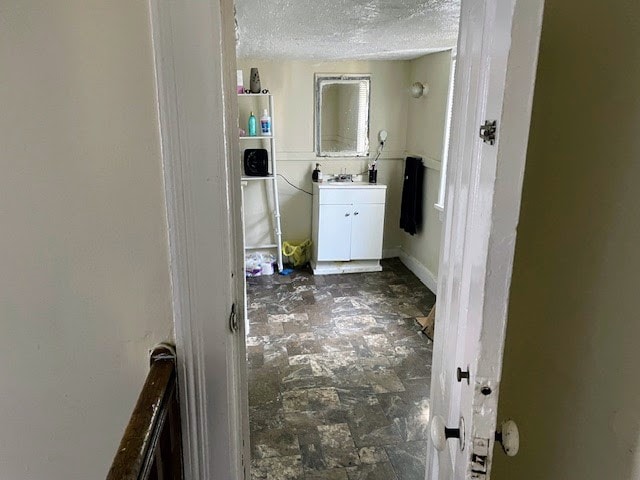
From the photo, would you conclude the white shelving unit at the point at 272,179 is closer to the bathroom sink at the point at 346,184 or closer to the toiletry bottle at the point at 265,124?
the toiletry bottle at the point at 265,124

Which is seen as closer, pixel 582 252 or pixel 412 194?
pixel 582 252

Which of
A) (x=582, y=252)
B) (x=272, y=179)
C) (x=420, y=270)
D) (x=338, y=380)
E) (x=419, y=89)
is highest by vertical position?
(x=419, y=89)

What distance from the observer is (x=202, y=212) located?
2.97 feet

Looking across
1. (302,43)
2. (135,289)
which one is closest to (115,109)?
(135,289)

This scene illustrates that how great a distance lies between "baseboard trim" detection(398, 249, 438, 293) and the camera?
4.10 metres

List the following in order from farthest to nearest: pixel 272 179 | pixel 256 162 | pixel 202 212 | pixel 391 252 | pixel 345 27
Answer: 1. pixel 391 252
2. pixel 272 179
3. pixel 256 162
4. pixel 345 27
5. pixel 202 212

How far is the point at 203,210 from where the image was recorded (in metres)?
0.91

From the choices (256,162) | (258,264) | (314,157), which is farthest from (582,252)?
(314,157)

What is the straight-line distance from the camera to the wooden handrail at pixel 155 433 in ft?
2.33

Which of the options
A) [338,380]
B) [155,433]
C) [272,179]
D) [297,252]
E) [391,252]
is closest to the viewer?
[155,433]

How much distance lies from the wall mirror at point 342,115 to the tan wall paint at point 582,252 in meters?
3.75

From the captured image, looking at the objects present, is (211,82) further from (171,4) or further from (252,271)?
(252,271)

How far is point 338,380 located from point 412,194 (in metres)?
2.18

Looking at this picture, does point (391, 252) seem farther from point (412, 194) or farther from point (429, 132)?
point (429, 132)
